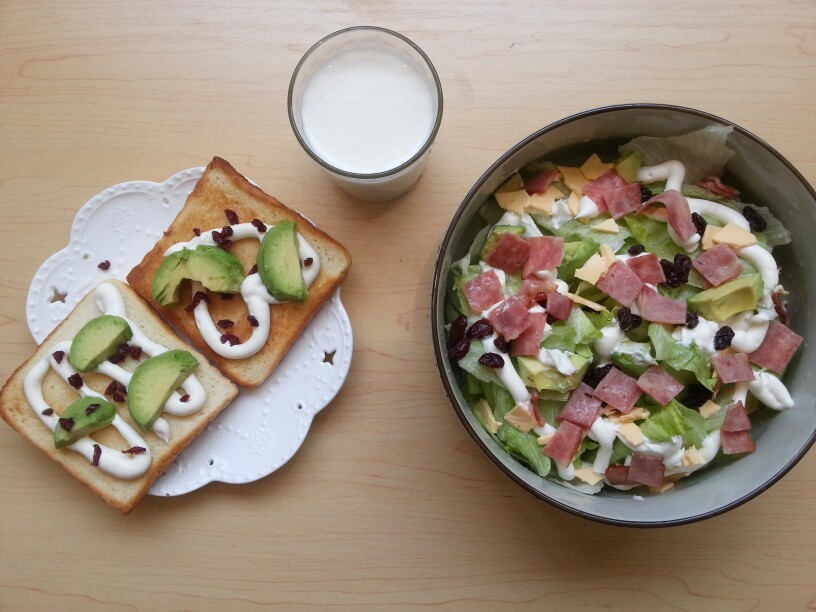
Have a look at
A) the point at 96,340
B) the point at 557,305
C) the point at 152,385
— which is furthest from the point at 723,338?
the point at 96,340

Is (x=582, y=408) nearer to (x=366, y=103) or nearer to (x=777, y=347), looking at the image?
(x=777, y=347)

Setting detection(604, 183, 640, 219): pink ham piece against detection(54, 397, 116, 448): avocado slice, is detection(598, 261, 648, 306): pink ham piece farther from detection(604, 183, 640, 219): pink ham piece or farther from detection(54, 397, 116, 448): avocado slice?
detection(54, 397, 116, 448): avocado slice

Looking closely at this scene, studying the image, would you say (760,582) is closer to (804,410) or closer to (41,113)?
(804,410)

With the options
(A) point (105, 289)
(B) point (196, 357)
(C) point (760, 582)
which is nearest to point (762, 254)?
(C) point (760, 582)

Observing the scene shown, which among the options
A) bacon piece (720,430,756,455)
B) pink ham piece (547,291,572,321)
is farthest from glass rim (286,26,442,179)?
bacon piece (720,430,756,455)

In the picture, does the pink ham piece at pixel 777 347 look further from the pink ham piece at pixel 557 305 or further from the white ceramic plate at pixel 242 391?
the white ceramic plate at pixel 242 391

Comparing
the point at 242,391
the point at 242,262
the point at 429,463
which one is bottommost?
the point at 429,463
